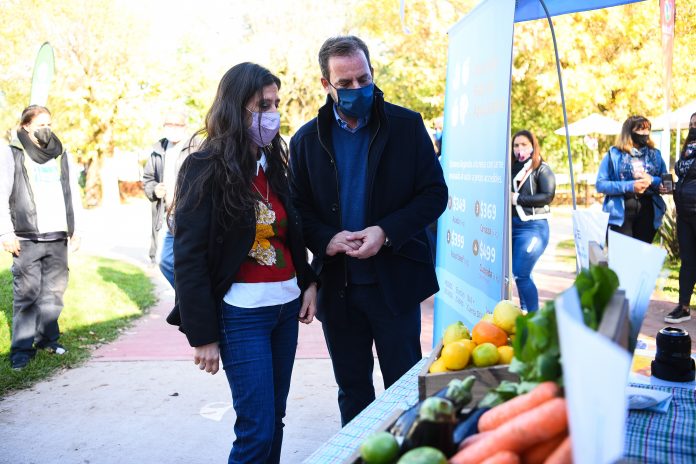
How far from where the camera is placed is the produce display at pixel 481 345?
76.7 inches

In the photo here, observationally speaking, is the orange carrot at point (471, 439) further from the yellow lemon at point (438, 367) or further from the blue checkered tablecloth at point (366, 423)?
the yellow lemon at point (438, 367)

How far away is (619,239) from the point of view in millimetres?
1726

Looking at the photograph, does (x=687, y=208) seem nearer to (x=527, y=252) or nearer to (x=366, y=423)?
(x=527, y=252)

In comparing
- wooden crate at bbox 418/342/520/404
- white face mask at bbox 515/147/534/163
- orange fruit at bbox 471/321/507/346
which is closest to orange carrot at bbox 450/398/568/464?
wooden crate at bbox 418/342/520/404

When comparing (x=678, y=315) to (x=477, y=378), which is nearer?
(x=477, y=378)

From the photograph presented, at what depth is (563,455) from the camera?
123 centimetres

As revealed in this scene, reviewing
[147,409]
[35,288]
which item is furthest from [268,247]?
[35,288]

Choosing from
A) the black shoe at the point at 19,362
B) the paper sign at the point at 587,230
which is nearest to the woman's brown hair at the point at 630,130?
the paper sign at the point at 587,230

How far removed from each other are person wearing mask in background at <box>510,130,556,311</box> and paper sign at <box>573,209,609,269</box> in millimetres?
4104

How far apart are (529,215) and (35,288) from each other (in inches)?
177

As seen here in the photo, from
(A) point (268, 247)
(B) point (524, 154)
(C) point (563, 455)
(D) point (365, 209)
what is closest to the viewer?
(C) point (563, 455)

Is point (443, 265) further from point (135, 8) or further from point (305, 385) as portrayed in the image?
point (135, 8)

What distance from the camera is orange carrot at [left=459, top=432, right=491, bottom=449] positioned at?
1.41m

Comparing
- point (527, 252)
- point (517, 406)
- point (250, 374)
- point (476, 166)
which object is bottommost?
point (527, 252)
